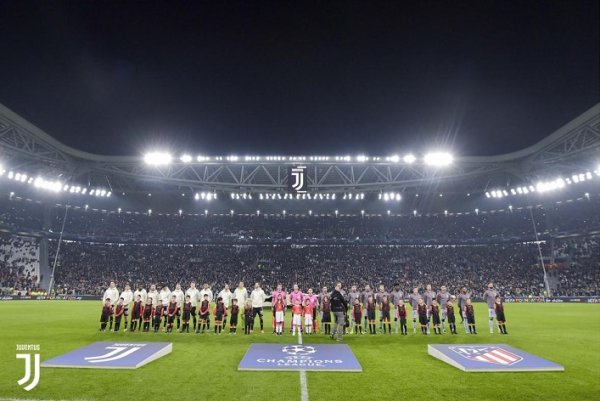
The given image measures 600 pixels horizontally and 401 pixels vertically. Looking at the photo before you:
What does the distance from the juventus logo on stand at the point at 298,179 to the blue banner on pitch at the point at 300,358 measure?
1552 centimetres

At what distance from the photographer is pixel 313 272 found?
53.8m

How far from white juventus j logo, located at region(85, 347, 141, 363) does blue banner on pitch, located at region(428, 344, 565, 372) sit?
900 centimetres

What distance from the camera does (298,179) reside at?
25.8 meters

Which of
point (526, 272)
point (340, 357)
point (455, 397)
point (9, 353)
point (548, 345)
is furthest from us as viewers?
point (526, 272)

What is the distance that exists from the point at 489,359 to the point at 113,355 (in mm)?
10331

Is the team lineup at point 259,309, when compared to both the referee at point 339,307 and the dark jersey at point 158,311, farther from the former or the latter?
the referee at point 339,307

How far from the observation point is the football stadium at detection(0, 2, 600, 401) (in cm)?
848

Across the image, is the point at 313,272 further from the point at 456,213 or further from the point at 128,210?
the point at 128,210

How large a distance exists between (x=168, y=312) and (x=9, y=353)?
5.27 m

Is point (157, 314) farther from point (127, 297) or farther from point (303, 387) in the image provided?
point (303, 387)

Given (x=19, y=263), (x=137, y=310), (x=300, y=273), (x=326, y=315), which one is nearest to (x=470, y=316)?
(x=326, y=315)

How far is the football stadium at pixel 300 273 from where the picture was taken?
848 cm

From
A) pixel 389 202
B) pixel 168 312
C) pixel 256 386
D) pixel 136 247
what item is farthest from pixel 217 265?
pixel 256 386

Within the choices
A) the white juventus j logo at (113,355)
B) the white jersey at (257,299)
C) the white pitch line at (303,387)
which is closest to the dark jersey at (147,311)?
the white jersey at (257,299)
